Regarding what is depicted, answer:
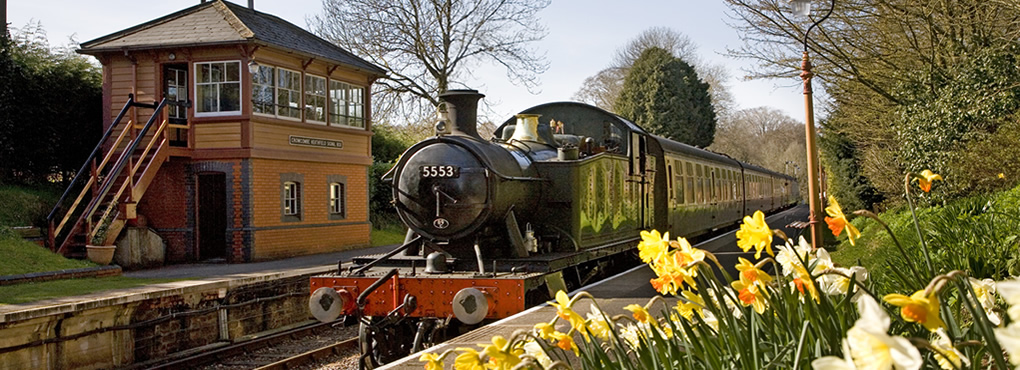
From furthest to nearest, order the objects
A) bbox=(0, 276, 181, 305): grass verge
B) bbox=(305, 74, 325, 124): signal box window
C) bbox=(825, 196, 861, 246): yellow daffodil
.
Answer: bbox=(305, 74, 325, 124): signal box window, bbox=(0, 276, 181, 305): grass verge, bbox=(825, 196, 861, 246): yellow daffodil

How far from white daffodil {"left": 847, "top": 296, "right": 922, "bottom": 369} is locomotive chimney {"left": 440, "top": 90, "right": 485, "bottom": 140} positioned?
698cm

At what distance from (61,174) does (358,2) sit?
1075 centimetres

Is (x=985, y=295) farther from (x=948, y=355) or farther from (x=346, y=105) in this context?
(x=346, y=105)

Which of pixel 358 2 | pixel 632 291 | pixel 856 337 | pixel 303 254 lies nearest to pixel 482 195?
pixel 632 291

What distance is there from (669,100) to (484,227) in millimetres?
36633

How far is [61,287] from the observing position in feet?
36.2

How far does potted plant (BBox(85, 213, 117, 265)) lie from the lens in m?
14.5

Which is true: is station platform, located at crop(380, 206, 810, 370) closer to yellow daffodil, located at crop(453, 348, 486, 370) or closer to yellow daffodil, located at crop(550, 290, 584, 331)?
yellow daffodil, located at crop(550, 290, 584, 331)

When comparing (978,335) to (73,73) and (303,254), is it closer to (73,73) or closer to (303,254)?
(303,254)

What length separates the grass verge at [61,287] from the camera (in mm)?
9843

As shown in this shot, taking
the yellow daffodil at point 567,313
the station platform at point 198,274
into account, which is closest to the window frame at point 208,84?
the station platform at point 198,274

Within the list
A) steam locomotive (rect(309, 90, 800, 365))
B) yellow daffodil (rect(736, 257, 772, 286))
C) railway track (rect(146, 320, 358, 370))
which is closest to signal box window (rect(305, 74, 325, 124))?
railway track (rect(146, 320, 358, 370))

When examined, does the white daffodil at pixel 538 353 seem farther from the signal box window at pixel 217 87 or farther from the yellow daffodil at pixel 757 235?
the signal box window at pixel 217 87

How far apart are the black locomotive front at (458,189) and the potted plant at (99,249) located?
9.23 meters
